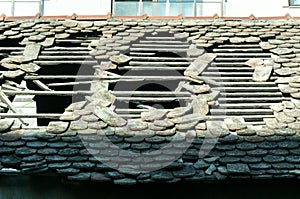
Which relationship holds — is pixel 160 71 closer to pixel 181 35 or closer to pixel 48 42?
pixel 181 35

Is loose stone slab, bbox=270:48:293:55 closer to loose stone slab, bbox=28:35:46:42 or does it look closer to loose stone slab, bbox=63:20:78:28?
loose stone slab, bbox=63:20:78:28

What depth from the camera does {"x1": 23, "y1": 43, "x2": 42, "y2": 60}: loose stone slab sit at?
7.35 meters

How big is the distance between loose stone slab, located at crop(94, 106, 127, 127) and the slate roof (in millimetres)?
14

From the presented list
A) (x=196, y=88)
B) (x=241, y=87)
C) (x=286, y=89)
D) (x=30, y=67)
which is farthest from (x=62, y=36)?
(x=286, y=89)

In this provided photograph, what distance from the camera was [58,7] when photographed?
10.6 m

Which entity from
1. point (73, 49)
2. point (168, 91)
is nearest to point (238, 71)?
point (168, 91)

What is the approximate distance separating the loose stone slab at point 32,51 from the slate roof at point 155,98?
0.08 feet

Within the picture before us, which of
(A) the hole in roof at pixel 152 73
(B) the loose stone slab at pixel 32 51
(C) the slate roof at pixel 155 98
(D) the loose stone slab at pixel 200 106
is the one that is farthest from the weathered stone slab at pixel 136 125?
(B) the loose stone slab at pixel 32 51

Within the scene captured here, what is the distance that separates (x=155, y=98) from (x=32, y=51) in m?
2.23

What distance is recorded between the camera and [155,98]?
22.0 ft

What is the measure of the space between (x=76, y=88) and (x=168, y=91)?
1.36 metres

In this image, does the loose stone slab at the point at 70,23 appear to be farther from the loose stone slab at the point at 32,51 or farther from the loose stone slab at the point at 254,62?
the loose stone slab at the point at 254,62

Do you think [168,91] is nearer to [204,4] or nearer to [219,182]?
[219,182]

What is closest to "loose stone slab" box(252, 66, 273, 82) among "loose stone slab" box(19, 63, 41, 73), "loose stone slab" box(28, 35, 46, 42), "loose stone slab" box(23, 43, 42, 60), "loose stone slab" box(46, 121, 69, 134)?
"loose stone slab" box(46, 121, 69, 134)
